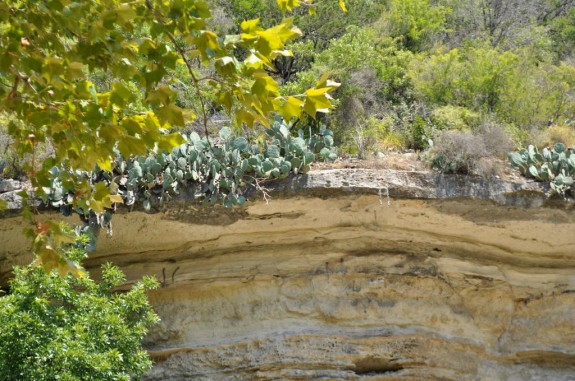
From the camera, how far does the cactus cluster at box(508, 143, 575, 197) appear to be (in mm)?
9477

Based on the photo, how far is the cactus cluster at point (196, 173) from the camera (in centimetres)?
906

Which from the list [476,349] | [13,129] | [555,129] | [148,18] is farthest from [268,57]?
[555,129]

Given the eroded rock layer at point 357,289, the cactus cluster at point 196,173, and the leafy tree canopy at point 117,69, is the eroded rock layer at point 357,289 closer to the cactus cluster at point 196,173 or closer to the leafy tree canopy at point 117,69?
the cactus cluster at point 196,173

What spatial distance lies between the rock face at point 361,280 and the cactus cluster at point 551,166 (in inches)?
7.6

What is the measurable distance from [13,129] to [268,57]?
191 cm

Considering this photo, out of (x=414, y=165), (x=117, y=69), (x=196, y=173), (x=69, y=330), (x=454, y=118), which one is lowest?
(x=69, y=330)

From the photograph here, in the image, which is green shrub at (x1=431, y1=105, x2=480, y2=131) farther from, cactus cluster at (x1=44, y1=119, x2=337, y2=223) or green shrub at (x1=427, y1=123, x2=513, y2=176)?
cactus cluster at (x1=44, y1=119, x2=337, y2=223)

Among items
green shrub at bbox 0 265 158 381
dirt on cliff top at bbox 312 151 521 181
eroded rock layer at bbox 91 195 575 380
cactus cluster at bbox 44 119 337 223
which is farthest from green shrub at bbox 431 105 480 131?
green shrub at bbox 0 265 158 381

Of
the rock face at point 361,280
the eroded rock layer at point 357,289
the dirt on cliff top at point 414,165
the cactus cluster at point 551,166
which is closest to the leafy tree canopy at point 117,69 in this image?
the rock face at point 361,280

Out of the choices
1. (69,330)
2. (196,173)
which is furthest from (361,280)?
(69,330)

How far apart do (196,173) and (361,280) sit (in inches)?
84.7

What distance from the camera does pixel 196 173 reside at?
914 centimetres

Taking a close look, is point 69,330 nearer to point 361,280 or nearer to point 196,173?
point 196,173

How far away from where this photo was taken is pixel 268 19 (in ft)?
60.0
